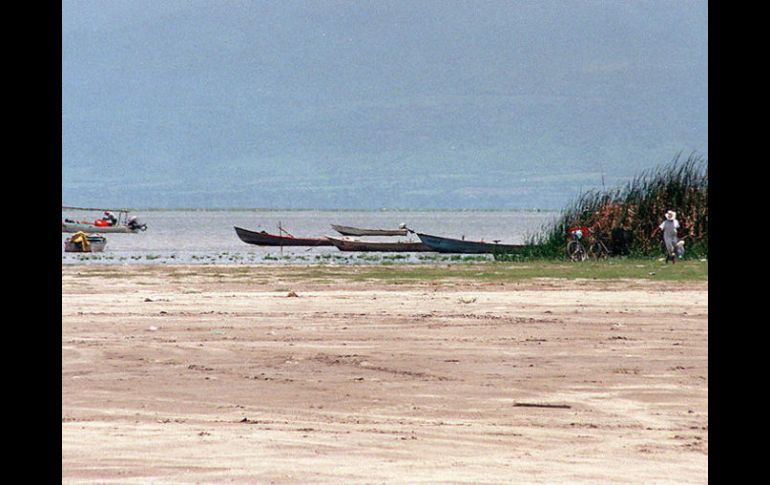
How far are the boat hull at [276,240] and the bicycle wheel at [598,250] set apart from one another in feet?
40.9

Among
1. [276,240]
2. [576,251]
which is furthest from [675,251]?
[276,240]

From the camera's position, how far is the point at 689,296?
1560cm

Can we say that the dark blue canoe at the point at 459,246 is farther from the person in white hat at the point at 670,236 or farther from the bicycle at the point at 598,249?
the person in white hat at the point at 670,236

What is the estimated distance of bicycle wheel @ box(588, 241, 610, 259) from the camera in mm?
24203

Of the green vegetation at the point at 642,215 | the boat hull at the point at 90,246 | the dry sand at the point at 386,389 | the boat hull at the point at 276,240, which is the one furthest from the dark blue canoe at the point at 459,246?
the dry sand at the point at 386,389

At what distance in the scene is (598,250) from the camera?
80.4 ft

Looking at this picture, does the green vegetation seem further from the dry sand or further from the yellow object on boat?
the yellow object on boat

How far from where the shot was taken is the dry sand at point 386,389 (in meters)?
5.84

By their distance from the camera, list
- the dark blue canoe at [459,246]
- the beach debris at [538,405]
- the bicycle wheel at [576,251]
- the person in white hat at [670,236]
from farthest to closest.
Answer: the dark blue canoe at [459,246] → the bicycle wheel at [576,251] → the person in white hat at [670,236] → the beach debris at [538,405]

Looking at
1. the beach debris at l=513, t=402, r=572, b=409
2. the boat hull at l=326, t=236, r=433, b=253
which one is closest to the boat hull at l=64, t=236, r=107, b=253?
the boat hull at l=326, t=236, r=433, b=253

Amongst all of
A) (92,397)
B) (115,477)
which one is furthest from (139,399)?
(115,477)

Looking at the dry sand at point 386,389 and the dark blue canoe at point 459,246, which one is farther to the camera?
the dark blue canoe at point 459,246
